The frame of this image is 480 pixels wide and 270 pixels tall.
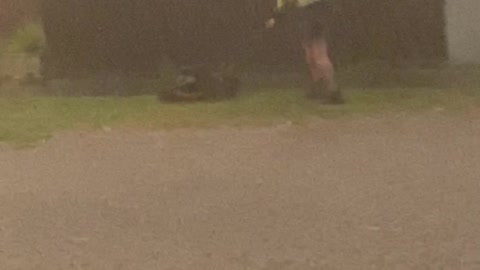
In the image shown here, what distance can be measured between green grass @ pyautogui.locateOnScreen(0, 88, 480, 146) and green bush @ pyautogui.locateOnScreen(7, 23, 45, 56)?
0.54 metres

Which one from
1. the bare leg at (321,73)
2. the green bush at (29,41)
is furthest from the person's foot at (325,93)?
the green bush at (29,41)

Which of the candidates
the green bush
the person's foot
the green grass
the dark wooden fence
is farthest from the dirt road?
the green bush

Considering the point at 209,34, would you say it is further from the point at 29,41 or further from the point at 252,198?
the point at 252,198

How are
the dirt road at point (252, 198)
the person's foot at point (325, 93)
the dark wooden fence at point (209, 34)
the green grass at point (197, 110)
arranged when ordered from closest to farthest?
the dirt road at point (252, 198) → the green grass at point (197, 110) → the person's foot at point (325, 93) → the dark wooden fence at point (209, 34)

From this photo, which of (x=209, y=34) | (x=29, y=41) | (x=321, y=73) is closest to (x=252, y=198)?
(x=321, y=73)

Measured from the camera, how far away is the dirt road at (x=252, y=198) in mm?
2189

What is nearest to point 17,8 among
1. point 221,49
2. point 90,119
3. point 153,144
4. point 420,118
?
point 221,49

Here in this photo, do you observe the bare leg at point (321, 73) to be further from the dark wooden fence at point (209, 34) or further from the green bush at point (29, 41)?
the green bush at point (29, 41)

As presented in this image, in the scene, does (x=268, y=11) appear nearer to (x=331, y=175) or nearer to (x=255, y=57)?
(x=255, y=57)

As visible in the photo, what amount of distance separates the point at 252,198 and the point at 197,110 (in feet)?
3.44

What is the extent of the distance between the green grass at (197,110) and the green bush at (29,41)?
1.79 feet

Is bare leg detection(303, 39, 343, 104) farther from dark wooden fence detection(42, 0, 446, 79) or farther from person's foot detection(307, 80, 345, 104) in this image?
dark wooden fence detection(42, 0, 446, 79)

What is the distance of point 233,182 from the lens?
107 inches

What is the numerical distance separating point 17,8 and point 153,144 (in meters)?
1.59
